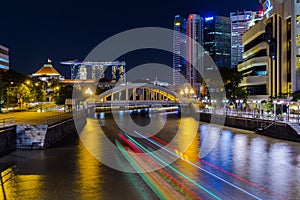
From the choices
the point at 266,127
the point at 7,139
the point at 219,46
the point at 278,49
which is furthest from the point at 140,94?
the point at 7,139

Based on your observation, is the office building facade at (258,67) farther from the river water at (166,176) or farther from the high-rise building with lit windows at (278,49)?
the river water at (166,176)

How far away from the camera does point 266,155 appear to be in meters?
27.2

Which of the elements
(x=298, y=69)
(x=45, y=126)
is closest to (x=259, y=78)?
(x=298, y=69)

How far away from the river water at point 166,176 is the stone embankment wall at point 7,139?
2.48 ft

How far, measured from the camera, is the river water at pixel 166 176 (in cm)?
1669

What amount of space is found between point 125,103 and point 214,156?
85.2 m

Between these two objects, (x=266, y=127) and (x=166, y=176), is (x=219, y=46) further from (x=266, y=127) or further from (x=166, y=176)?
(x=166, y=176)

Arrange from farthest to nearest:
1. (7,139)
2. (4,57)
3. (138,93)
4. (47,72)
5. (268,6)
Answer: (47,72)
(138,93)
(4,57)
(268,6)
(7,139)

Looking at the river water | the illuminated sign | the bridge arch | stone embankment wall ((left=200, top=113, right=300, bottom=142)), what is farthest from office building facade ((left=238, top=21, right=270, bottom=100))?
the bridge arch

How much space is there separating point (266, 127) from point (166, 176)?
23.3 meters

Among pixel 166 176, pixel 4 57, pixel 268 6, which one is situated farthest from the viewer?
pixel 4 57

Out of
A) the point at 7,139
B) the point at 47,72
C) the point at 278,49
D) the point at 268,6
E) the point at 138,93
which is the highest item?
the point at 268,6

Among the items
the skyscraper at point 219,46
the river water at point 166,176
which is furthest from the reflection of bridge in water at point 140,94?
the river water at point 166,176

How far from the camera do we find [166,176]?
1984 centimetres
